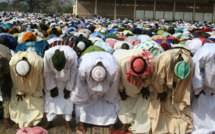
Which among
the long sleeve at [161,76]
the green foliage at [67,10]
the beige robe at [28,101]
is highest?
the green foliage at [67,10]

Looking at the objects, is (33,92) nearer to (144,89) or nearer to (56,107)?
(56,107)

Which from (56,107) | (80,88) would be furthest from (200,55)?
(56,107)

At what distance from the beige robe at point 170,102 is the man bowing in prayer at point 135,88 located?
107 millimetres

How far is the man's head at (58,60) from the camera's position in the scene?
3051 mm

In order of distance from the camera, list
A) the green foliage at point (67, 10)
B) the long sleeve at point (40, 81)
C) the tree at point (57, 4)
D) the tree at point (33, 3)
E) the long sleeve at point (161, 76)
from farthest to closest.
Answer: the green foliage at point (67, 10) → the tree at point (33, 3) → the tree at point (57, 4) → the long sleeve at point (40, 81) → the long sleeve at point (161, 76)

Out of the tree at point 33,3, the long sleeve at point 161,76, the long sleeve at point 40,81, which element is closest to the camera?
the long sleeve at point 161,76

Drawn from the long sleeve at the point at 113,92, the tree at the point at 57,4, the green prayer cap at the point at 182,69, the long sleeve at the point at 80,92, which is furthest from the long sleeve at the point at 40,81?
the tree at the point at 57,4

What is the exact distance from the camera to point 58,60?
3.05 meters

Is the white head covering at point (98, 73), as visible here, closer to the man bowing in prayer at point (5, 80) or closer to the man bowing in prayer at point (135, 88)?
the man bowing in prayer at point (135, 88)

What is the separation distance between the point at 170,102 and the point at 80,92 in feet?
4.38

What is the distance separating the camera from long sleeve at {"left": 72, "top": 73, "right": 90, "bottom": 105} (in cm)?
330

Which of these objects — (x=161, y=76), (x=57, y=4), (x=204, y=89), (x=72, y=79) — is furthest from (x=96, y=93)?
Answer: (x=57, y=4)

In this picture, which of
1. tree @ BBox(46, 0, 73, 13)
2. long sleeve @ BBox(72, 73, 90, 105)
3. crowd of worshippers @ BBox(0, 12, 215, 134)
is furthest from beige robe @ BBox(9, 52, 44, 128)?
tree @ BBox(46, 0, 73, 13)

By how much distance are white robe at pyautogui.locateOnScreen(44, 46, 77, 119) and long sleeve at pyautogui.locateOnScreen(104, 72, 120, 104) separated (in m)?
0.54
